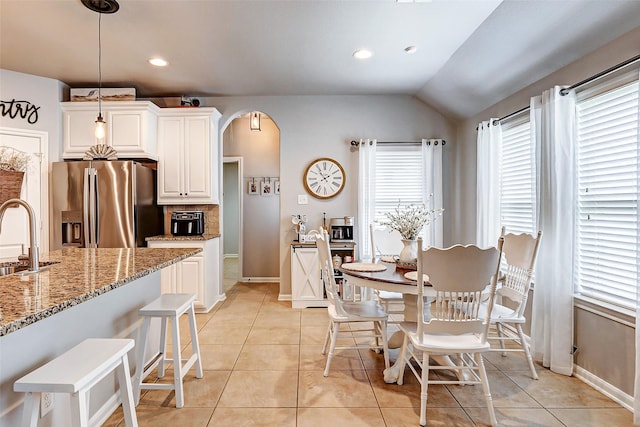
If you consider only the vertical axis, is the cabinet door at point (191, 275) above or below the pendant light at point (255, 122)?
below

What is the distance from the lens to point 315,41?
296 cm

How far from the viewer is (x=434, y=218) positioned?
432 centimetres

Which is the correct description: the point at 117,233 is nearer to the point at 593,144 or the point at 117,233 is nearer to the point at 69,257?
the point at 69,257

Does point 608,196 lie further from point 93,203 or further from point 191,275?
point 93,203

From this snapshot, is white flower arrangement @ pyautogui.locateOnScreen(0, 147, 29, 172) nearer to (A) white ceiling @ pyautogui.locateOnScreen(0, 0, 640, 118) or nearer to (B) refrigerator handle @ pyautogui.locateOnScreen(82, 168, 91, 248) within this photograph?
(B) refrigerator handle @ pyautogui.locateOnScreen(82, 168, 91, 248)

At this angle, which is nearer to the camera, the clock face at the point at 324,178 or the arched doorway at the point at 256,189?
the clock face at the point at 324,178

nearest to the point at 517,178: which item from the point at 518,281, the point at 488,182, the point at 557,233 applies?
the point at 488,182

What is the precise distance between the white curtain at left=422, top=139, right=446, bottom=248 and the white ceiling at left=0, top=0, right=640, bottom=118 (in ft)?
1.94

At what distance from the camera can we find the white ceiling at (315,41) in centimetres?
238

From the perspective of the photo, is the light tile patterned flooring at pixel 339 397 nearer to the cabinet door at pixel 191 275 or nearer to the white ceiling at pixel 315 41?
the cabinet door at pixel 191 275

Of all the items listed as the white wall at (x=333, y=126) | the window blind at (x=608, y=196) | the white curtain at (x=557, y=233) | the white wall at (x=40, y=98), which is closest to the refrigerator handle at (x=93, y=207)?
the white wall at (x=40, y=98)

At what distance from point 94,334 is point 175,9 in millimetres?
2258

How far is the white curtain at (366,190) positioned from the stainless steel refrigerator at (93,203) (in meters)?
2.65

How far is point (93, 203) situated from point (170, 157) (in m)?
0.98
